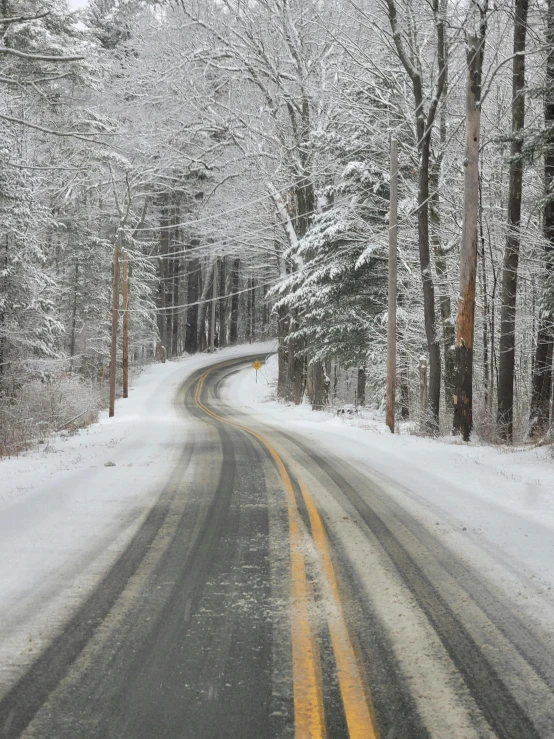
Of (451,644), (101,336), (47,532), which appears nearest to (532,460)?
(451,644)

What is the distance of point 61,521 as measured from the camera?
647cm

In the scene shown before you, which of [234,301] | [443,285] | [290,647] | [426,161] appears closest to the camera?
[290,647]

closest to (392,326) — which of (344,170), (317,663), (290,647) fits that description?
(344,170)

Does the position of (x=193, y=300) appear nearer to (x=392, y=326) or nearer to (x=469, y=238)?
(x=392, y=326)

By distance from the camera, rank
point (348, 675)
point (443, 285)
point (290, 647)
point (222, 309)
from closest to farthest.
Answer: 1. point (348, 675)
2. point (290, 647)
3. point (443, 285)
4. point (222, 309)

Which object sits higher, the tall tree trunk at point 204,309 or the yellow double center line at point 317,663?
the tall tree trunk at point 204,309

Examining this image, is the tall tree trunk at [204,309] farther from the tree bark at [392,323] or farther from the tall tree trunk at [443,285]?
the tree bark at [392,323]

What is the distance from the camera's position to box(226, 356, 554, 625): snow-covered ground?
5.16 metres

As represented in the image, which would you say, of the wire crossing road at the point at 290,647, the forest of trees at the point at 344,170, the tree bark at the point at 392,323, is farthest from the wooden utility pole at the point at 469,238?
the wire crossing road at the point at 290,647

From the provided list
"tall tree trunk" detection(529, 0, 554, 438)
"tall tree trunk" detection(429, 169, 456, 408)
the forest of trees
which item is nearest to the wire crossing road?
the forest of trees

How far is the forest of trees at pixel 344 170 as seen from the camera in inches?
557

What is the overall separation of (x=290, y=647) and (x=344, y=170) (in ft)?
63.8

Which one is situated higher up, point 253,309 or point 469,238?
point 253,309

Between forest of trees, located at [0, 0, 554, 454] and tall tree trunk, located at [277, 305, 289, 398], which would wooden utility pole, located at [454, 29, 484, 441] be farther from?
tall tree trunk, located at [277, 305, 289, 398]
